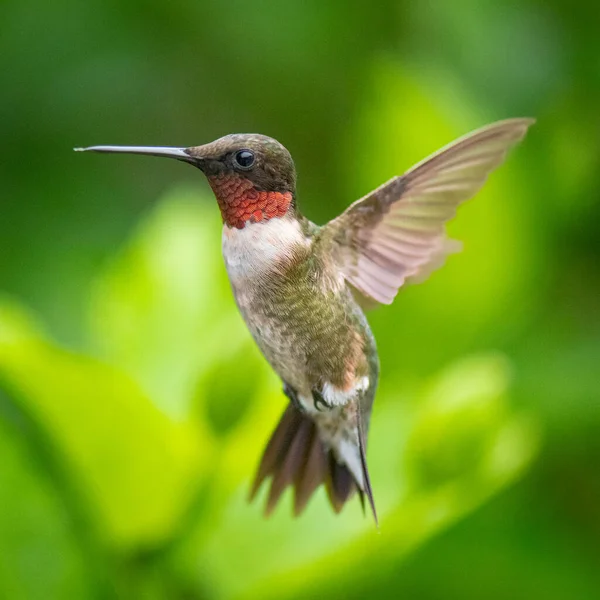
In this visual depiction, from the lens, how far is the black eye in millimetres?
592

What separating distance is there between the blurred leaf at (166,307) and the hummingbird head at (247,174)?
0.61 m

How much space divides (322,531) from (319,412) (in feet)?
1.53

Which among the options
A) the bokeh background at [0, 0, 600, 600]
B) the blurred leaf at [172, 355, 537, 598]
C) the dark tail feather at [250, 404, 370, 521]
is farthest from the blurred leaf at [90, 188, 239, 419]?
the dark tail feather at [250, 404, 370, 521]

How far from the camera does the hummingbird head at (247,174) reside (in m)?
0.58

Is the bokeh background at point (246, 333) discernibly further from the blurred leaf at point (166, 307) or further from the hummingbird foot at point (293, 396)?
the hummingbird foot at point (293, 396)

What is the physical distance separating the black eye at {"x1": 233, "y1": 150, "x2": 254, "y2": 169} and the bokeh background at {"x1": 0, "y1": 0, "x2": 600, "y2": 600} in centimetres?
47

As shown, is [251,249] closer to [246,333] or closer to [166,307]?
[246,333]

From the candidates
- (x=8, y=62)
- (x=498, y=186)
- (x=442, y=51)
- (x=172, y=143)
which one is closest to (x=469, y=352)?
(x=498, y=186)

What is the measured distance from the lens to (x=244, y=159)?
595mm

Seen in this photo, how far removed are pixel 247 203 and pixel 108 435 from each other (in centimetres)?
57

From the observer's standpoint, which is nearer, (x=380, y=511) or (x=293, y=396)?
(x=293, y=396)

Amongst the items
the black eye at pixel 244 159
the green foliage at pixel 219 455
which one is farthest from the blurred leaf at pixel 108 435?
the black eye at pixel 244 159

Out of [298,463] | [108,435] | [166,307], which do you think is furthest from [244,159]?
[166,307]

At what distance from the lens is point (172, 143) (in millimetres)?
2242
